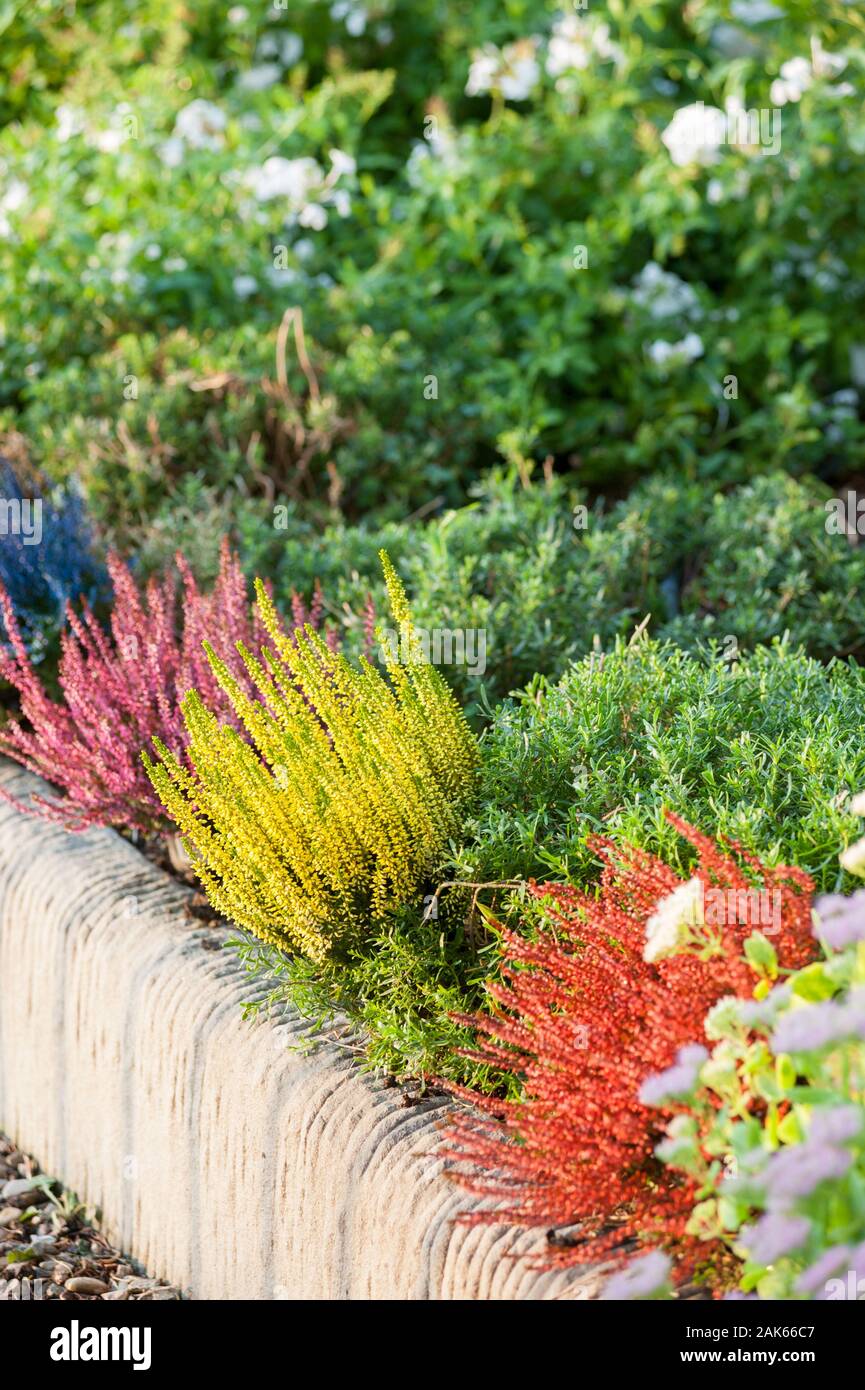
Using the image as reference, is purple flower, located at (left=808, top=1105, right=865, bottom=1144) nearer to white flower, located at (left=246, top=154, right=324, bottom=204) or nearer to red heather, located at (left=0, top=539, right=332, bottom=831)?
→ red heather, located at (left=0, top=539, right=332, bottom=831)

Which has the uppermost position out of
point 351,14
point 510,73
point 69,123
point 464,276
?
point 351,14

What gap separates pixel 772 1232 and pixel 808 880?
0.55 m

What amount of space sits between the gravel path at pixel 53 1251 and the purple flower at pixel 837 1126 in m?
1.54

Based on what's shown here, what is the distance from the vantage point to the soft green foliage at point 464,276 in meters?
4.44

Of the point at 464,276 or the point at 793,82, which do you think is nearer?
the point at 793,82

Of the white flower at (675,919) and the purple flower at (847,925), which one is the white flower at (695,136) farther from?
the purple flower at (847,925)

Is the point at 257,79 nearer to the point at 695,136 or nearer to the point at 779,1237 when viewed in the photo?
the point at 695,136

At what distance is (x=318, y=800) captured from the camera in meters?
2.25

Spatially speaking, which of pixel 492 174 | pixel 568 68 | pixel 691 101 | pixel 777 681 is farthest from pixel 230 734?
pixel 691 101

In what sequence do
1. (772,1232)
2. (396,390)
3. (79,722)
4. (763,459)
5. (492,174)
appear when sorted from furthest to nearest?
(492,174)
(763,459)
(396,390)
(79,722)
(772,1232)

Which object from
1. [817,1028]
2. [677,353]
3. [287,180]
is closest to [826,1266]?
[817,1028]

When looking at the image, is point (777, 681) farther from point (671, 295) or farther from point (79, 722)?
point (671, 295)

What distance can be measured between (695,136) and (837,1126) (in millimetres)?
4145

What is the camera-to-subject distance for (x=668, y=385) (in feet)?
16.3
